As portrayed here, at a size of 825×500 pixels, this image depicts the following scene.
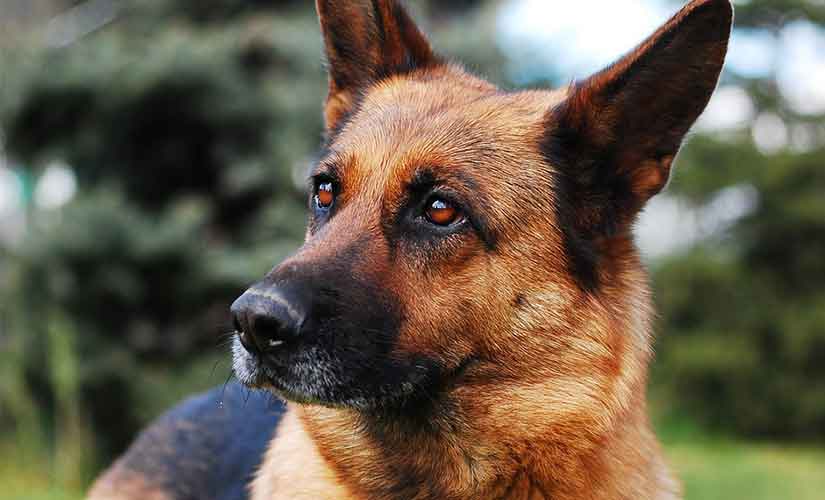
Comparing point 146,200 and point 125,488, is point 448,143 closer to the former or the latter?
point 125,488

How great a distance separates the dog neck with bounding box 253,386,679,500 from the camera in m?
2.81

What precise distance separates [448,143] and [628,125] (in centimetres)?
61

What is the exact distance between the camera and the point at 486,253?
2.88 meters

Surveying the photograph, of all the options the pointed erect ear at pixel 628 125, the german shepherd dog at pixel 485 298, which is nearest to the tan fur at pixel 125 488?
the german shepherd dog at pixel 485 298

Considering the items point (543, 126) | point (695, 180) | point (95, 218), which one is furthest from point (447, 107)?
point (695, 180)

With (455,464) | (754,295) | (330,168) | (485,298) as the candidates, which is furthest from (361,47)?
(754,295)

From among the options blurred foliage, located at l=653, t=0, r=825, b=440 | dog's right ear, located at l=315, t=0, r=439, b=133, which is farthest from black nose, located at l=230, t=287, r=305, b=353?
blurred foliage, located at l=653, t=0, r=825, b=440

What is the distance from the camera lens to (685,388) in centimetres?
1152

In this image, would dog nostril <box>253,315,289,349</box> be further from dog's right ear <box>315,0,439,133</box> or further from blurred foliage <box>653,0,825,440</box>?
blurred foliage <box>653,0,825,440</box>

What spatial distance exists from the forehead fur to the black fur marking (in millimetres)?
1086

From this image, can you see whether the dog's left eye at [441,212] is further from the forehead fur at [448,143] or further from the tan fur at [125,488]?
the tan fur at [125,488]

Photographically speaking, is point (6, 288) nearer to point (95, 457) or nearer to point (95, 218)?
point (95, 218)

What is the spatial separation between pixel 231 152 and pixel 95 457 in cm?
292

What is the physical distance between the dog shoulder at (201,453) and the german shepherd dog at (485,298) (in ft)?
1.12
